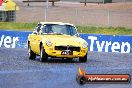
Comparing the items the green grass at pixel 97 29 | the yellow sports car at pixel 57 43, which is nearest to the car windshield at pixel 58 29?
the yellow sports car at pixel 57 43

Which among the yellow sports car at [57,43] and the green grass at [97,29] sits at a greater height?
the yellow sports car at [57,43]

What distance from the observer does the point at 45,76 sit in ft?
45.5

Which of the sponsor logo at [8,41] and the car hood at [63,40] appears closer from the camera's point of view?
the car hood at [63,40]

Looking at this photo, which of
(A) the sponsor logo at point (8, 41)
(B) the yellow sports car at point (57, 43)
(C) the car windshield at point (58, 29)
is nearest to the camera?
(B) the yellow sports car at point (57, 43)

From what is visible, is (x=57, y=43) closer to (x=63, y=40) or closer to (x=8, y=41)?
(x=63, y=40)

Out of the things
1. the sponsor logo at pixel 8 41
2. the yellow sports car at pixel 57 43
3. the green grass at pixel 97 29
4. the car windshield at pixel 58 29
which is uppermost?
the car windshield at pixel 58 29

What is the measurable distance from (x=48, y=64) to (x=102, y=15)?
32.4m

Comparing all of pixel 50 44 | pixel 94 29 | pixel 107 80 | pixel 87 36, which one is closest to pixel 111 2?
pixel 94 29

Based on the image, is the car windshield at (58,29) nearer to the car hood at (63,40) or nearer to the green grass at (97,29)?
the car hood at (63,40)

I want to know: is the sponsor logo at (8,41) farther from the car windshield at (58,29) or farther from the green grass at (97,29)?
the green grass at (97,29)

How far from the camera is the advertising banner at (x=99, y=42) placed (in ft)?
90.4

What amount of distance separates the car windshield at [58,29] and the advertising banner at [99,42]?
711cm

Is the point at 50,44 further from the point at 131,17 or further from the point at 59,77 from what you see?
the point at 131,17

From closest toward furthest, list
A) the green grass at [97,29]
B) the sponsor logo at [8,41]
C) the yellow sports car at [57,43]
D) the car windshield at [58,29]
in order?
the yellow sports car at [57,43], the car windshield at [58,29], the sponsor logo at [8,41], the green grass at [97,29]
